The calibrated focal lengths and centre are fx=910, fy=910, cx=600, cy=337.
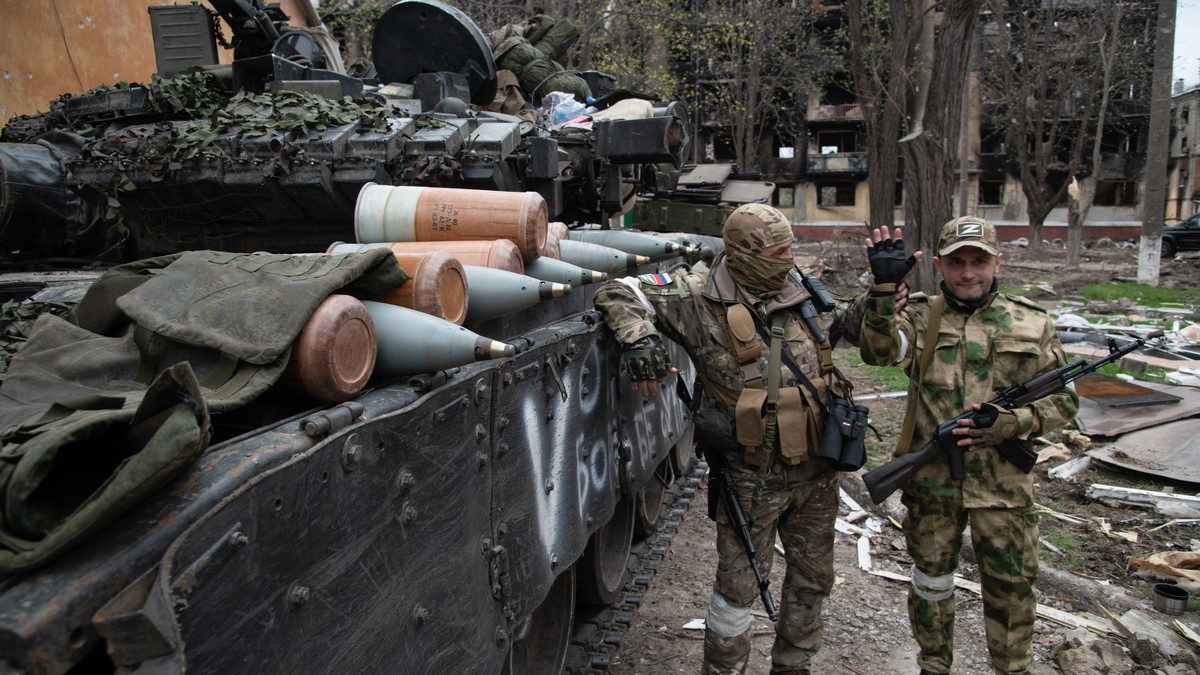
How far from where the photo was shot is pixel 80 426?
1.44 meters

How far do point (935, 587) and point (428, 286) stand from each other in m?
2.50

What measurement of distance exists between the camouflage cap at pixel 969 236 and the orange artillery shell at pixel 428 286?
2.03 m

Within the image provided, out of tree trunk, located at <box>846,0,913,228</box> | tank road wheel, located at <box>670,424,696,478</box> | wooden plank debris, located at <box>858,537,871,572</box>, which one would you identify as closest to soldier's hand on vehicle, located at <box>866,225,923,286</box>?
wooden plank debris, located at <box>858,537,871,572</box>

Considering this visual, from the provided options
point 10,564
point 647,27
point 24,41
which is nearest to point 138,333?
point 10,564

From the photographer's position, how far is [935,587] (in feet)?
12.2

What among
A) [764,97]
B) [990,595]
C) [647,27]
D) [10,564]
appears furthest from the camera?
[764,97]

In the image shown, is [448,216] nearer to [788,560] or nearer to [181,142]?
[181,142]

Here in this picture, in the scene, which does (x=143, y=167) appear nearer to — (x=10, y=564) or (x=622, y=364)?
(x=622, y=364)

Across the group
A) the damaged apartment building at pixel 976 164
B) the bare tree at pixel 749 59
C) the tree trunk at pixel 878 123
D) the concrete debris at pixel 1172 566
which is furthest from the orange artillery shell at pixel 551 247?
the damaged apartment building at pixel 976 164

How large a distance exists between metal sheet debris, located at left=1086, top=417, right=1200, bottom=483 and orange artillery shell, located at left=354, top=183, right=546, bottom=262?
212 inches

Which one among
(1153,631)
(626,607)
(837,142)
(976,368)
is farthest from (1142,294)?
(837,142)

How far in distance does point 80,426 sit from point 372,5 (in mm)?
17519

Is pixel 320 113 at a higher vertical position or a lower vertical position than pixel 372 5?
lower

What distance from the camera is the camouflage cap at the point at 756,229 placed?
3488 millimetres
